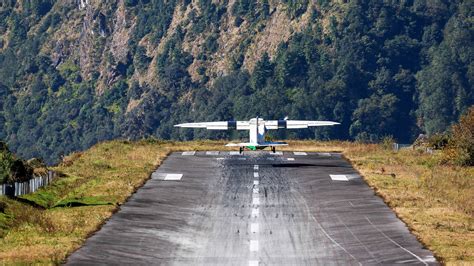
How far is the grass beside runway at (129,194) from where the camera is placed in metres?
42.9

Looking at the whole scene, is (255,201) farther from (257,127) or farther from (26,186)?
(257,127)

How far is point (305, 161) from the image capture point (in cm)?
8225

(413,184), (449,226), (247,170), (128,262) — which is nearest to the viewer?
(128,262)

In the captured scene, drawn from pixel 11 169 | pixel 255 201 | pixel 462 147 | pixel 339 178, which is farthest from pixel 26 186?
pixel 462 147

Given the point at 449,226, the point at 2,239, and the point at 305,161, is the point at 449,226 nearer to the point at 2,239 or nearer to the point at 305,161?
the point at 2,239

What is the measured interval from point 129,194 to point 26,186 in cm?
470

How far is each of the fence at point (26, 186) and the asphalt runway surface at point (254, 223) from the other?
16.1ft

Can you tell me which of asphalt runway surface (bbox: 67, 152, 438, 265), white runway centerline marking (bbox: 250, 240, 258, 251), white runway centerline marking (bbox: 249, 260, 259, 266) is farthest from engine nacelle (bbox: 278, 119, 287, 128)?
white runway centerline marking (bbox: 249, 260, 259, 266)

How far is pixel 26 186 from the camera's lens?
190ft

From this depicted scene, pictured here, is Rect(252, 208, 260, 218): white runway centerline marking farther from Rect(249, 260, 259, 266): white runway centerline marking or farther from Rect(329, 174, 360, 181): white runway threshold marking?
Rect(329, 174, 360, 181): white runway threshold marking

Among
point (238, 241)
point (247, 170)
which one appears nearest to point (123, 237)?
point (238, 241)

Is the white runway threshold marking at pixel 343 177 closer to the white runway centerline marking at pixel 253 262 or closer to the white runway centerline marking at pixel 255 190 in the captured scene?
the white runway centerline marking at pixel 255 190

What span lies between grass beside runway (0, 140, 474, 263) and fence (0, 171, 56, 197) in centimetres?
52

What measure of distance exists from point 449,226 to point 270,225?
677 centimetres
